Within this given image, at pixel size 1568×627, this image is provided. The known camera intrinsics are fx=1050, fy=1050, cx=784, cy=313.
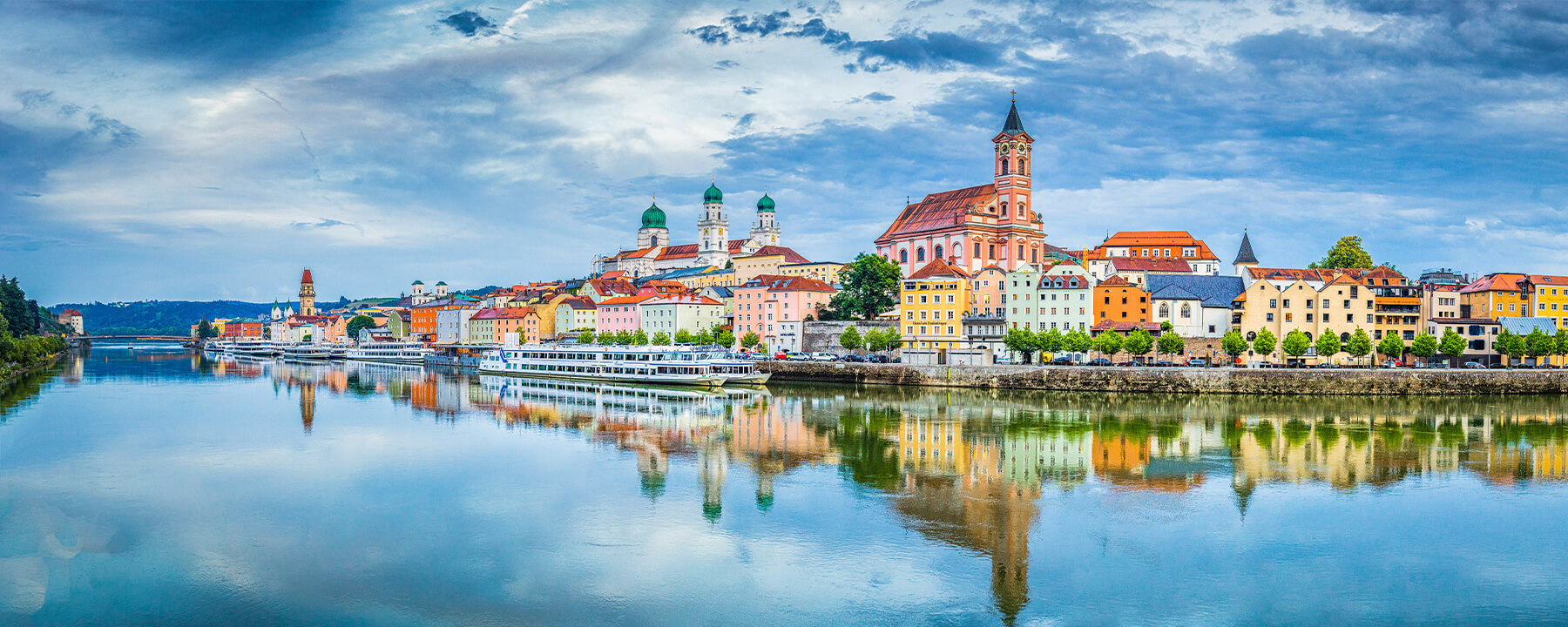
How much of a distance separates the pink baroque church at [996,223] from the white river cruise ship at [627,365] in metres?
19.2

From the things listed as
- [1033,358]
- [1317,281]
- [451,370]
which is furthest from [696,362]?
[1317,281]

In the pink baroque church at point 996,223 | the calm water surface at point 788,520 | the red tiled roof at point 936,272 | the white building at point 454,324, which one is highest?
the pink baroque church at point 996,223

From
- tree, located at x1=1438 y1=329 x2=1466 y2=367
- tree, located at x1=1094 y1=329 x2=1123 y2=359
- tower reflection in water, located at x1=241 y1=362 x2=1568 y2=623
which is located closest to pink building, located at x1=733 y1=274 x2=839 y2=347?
tower reflection in water, located at x1=241 y1=362 x2=1568 y2=623

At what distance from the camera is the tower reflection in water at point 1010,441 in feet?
59.5

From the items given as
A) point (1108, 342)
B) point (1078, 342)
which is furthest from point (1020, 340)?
point (1108, 342)

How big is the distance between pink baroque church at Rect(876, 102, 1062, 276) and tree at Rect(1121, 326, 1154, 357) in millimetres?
17227

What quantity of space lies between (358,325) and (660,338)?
54486 millimetres

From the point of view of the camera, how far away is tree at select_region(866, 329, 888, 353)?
47875 mm

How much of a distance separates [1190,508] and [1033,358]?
90.8ft

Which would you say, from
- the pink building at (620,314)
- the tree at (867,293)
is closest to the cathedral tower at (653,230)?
the pink building at (620,314)

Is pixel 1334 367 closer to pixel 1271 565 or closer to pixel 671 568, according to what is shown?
pixel 1271 565

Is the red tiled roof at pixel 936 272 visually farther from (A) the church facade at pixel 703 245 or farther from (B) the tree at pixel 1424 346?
(A) the church facade at pixel 703 245

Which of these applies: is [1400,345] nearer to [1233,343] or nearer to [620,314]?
[1233,343]

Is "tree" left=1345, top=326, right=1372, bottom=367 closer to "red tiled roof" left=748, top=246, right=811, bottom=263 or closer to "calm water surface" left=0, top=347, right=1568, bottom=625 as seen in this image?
"calm water surface" left=0, top=347, right=1568, bottom=625
